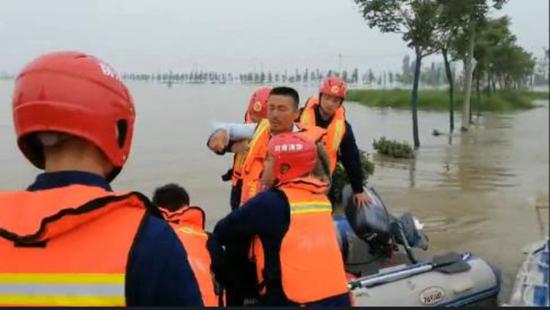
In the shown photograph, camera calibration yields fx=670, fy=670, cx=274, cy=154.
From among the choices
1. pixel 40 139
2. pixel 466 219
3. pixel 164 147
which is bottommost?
pixel 466 219

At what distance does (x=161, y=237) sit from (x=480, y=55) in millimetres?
1030

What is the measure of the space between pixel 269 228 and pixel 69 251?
3.73 ft

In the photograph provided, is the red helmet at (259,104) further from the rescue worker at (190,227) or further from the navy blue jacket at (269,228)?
the navy blue jacket at (269,228)

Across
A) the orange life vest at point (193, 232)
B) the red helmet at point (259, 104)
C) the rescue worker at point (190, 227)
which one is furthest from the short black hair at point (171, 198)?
the red helmet at point (259, 104)

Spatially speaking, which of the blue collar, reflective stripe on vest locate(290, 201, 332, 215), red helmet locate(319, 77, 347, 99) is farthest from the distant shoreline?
red helmet locate(319, 77, 347, 99)

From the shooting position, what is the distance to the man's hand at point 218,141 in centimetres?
238

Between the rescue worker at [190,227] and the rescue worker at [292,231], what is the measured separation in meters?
0.09

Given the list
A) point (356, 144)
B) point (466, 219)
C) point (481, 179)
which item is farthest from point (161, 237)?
point (466, 219)

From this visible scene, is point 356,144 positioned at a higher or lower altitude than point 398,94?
lower

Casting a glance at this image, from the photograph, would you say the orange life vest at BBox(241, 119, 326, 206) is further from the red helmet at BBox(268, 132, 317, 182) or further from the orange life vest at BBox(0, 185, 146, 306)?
the orange life vest at BBox(0, 185, 146, 306)

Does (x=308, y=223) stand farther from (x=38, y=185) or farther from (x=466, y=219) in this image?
(x=466, y=219)

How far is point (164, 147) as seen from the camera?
227cm

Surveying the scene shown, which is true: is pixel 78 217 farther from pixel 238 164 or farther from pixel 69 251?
pixel 238 164

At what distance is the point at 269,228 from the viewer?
6.51 ft
